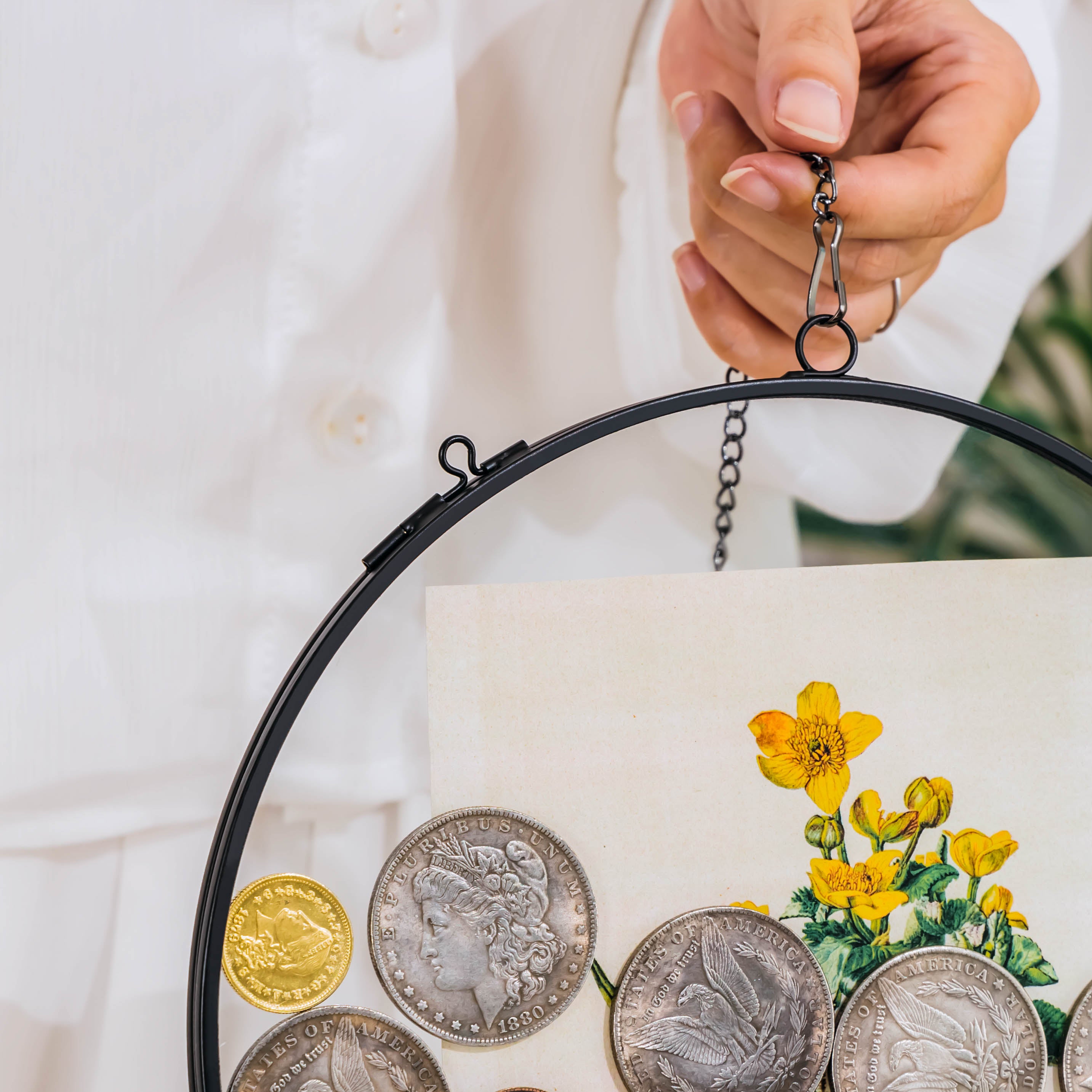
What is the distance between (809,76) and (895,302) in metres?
0.11

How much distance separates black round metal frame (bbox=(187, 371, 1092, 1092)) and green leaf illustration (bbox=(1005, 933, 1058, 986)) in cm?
20

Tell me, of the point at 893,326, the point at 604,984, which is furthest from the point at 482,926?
the point at 893,326

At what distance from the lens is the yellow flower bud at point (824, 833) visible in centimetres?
30

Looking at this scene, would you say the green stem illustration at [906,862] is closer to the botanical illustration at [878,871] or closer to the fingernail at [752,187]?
the botanical illustration at [878,871]

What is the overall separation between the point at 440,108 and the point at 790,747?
1.01ft

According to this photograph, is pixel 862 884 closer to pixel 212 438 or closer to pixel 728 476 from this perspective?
pixel 728 476

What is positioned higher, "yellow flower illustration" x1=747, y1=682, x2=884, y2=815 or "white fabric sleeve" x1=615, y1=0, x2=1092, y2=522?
"white fabric sleeve" x1=615, y1=0, x2=1092, y2=522

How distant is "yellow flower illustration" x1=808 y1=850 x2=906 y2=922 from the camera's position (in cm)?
30

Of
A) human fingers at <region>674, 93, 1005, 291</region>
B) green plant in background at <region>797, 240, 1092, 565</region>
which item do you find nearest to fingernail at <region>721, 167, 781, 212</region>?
human fingers at <region>674, 93, 1005, 291</region>

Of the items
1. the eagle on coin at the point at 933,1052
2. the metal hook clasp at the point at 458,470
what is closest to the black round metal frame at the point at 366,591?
the metal hook clasp at the point at 458,470

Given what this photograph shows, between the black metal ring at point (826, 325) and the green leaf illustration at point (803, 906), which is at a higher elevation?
the black metal ring at point (826, 325)

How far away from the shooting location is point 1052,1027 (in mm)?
316

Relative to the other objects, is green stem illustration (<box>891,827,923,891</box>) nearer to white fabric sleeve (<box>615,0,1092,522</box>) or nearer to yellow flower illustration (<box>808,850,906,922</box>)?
yellow flower illustration (<box>808,850,906,922</box>)

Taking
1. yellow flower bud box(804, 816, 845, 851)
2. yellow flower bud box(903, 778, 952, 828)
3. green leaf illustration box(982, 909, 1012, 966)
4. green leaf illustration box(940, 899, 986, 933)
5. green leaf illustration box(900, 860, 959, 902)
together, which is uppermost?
yellow flower bud box(903, 778, 952, 828)
